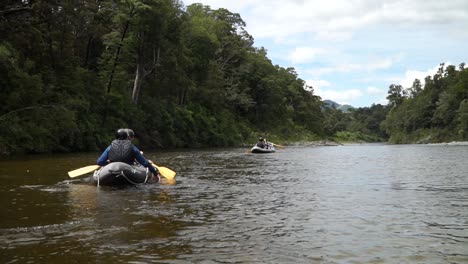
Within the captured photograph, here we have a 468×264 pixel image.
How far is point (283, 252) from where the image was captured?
5.91 metres

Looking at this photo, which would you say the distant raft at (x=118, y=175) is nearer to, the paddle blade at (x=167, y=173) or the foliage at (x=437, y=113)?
the paddle blade at (x=167, y=173)

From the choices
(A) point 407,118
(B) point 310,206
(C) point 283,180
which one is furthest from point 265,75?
(B) point 310,206

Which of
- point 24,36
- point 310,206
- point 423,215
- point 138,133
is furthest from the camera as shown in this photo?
point 138,133

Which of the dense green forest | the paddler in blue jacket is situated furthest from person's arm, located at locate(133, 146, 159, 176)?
the dense green forest

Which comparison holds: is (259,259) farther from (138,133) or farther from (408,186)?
(138,133)

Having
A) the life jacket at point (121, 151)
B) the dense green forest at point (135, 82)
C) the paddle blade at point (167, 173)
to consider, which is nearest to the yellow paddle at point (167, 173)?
the paddle blade at point (167, 173)

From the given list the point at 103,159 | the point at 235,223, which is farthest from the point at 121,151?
the point at 235,223

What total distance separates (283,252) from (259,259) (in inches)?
19.0

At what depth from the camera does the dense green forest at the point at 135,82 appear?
2884 cm

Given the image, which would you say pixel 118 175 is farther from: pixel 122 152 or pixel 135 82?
pixel 135 82

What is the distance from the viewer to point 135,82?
44.8 metres

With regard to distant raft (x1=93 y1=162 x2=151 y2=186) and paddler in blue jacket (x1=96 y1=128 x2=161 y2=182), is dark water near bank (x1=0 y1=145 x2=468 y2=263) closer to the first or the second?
distant raft (x1=93 y1=162 x2=151 y2=186)

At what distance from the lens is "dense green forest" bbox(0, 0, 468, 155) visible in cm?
2884

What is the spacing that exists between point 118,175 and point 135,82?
3353cm
